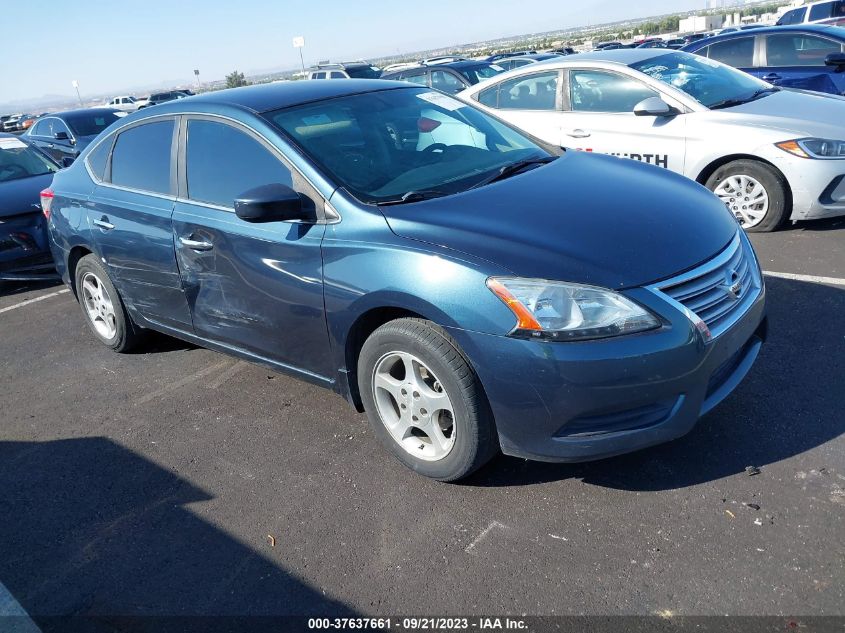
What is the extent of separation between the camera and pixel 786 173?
5.98 meters

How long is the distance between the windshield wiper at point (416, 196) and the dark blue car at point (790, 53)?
25.3 feet

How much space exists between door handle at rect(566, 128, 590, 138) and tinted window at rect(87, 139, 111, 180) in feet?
13.8

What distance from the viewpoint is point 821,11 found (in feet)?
59.0

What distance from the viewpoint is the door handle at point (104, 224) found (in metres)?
4.73

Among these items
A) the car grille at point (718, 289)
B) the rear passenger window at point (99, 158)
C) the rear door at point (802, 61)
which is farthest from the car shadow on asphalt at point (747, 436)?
the rear door at point (802, 61)

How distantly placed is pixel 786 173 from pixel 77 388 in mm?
5622

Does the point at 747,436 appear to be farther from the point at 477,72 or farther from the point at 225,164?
the point at 477,72

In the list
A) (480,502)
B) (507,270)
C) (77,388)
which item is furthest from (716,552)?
(77,388)

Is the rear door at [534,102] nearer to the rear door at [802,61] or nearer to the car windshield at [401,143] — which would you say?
the car windshield at [401,143]

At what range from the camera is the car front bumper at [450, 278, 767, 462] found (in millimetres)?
2760

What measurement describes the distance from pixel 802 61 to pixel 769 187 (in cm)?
479

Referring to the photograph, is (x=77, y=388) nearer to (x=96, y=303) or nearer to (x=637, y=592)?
(x=96, y=303)

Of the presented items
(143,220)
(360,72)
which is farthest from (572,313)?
(360,72)

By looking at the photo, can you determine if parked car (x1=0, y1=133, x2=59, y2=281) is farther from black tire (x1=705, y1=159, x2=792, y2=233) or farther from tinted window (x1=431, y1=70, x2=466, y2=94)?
tinted window (x1=431, y1=70, x2=466, y2=94)
